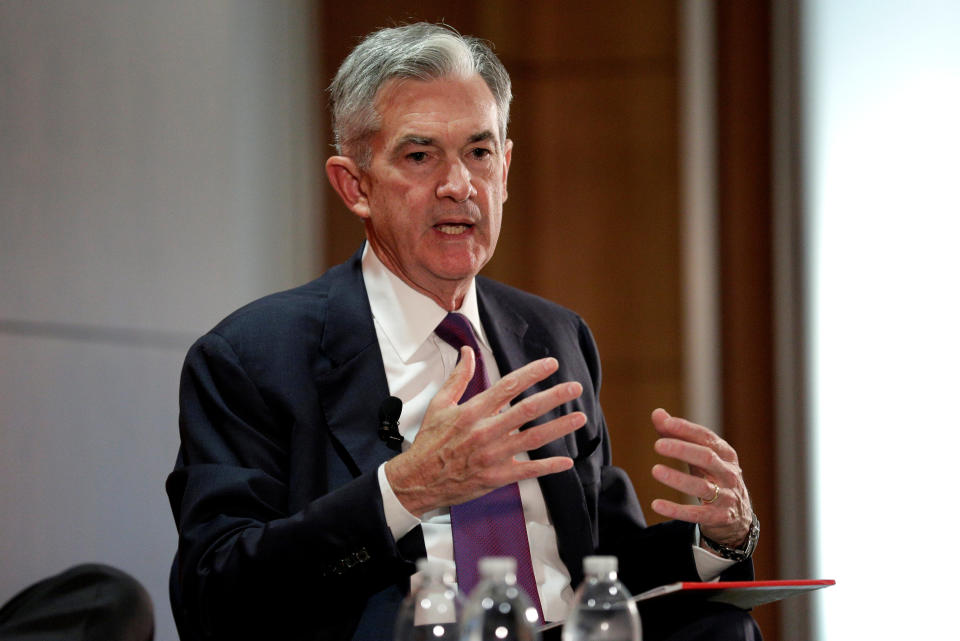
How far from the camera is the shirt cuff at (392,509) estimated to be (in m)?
1.59

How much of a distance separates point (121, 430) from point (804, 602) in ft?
7.32

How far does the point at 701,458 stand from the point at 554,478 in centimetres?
33

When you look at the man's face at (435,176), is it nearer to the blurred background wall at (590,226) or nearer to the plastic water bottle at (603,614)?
the plastic water bottle at (603,614)

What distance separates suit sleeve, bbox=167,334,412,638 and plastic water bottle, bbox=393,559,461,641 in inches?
8.2

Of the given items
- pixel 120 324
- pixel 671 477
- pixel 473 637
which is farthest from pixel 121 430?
pixel 473 637

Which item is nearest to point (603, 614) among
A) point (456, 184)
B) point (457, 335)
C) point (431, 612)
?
point (431, 612)

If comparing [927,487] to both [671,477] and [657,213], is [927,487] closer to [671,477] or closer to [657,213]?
[671,477]

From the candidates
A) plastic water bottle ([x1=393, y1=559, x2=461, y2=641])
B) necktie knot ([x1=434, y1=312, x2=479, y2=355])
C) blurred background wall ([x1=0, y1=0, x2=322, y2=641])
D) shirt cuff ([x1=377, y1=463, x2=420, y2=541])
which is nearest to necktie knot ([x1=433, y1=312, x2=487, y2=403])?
necktie knot ([x1=434, y1=312, x2=479, y2=355])

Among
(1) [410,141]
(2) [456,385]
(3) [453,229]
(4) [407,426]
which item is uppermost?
(1) [410,141]

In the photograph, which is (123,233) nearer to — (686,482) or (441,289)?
(441,289)

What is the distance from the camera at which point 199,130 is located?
346cm

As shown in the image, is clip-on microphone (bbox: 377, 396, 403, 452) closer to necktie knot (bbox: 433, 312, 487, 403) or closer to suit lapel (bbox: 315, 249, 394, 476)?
suit lapel (bbox: 315, 249, 394, 476)

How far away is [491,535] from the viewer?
1.81 m

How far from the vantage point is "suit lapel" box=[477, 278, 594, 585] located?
1.88 m
